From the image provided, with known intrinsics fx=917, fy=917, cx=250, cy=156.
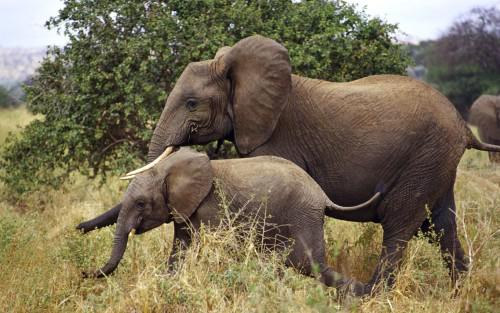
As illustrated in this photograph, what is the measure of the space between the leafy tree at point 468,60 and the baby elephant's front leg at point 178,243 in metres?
21.2

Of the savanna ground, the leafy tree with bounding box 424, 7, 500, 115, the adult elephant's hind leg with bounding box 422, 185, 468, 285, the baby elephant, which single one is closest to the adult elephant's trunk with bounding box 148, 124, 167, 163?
the baby elephant

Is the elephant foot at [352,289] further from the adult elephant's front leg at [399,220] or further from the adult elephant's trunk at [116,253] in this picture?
the adult elephant's trunk at [116,253]

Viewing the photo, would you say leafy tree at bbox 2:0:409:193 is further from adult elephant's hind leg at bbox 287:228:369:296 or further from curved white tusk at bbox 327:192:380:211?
adult elephant's hind leg at bbox 287:228:369:296

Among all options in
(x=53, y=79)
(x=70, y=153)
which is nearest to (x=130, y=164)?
(x=70, y=153)

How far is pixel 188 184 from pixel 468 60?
25.7 m

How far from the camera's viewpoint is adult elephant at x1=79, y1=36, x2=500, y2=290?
623 centimetres

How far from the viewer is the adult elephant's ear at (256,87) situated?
6281 mm

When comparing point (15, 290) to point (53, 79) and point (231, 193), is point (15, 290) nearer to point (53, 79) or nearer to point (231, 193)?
point (231, 193)

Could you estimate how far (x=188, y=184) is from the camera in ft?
19.0

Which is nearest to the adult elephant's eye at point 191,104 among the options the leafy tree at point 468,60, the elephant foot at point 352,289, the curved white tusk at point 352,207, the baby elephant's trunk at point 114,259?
the baby elephant's trunk at point 114,259

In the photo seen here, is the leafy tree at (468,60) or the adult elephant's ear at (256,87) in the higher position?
the adult elephant's ear at (256,87)

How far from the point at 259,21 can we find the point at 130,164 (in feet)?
6.03

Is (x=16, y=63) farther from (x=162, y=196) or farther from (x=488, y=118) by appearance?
(x=162, y=196)

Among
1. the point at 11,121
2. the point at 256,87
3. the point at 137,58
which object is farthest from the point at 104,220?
the point at 11,121
